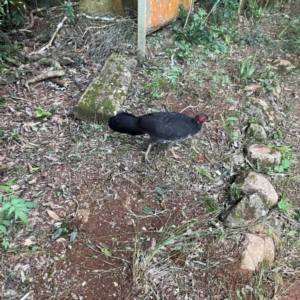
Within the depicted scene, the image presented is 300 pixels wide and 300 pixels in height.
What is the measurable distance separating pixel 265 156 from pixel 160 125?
4.44 feet

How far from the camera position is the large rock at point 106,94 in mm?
3762

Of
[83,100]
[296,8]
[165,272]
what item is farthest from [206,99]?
[296,8]

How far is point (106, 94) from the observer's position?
393 cm

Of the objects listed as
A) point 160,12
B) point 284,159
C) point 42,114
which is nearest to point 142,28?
point 160,12

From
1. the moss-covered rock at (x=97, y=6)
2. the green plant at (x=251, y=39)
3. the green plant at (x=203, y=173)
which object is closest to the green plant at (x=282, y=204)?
the green plant at (x=203, y=173)

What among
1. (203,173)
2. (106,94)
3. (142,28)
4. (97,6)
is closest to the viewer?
(203,173)

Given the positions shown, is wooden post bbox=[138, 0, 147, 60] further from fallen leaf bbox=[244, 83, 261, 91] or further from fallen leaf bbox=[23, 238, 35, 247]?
fallen leaf bbox=[23, 238, 35, 247]

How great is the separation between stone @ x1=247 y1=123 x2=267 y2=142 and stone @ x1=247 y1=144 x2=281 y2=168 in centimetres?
31

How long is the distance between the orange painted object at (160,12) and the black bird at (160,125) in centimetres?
219

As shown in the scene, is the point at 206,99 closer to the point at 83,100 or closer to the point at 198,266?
the point at 83,100

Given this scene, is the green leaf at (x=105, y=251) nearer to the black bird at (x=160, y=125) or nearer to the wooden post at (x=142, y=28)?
the black bird at (x=160, y=125)

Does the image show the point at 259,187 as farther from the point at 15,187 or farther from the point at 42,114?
the point at 42,114

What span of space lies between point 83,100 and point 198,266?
2.29 metres

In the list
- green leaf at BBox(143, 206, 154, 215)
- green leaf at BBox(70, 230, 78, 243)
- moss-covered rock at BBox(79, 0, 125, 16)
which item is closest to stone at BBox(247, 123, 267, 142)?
green leaf at BBox(143, 206, 154, 215)
